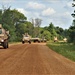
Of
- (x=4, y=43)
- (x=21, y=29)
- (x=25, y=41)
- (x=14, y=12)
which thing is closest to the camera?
(x=4, y=43)

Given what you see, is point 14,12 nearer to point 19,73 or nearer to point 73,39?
point 73,39

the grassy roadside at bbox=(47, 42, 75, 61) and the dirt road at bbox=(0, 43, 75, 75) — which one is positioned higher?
the grassy roadside at bbox=(47, 42, 75, 61)

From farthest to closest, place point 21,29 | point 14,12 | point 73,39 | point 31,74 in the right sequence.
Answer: point 14,12 < point 21,29 < point 73,39 < point 31,74

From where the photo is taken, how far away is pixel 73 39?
69688 millimetres

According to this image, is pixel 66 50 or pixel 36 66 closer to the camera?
pixel 36 66

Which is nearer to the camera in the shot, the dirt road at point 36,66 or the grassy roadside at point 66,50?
the dirt road at point 36,66

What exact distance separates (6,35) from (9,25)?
6081cm

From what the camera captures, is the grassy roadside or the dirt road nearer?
the dirt road

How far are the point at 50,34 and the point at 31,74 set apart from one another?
155 meters

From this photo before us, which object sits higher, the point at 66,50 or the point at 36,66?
the point at 66,50

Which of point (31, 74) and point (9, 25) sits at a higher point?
point (9, 25)

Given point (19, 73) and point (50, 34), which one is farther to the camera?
point (50, 34)

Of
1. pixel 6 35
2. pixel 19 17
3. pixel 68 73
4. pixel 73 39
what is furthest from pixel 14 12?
pixel 68 73

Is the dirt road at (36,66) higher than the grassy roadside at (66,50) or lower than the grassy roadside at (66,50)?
lower
